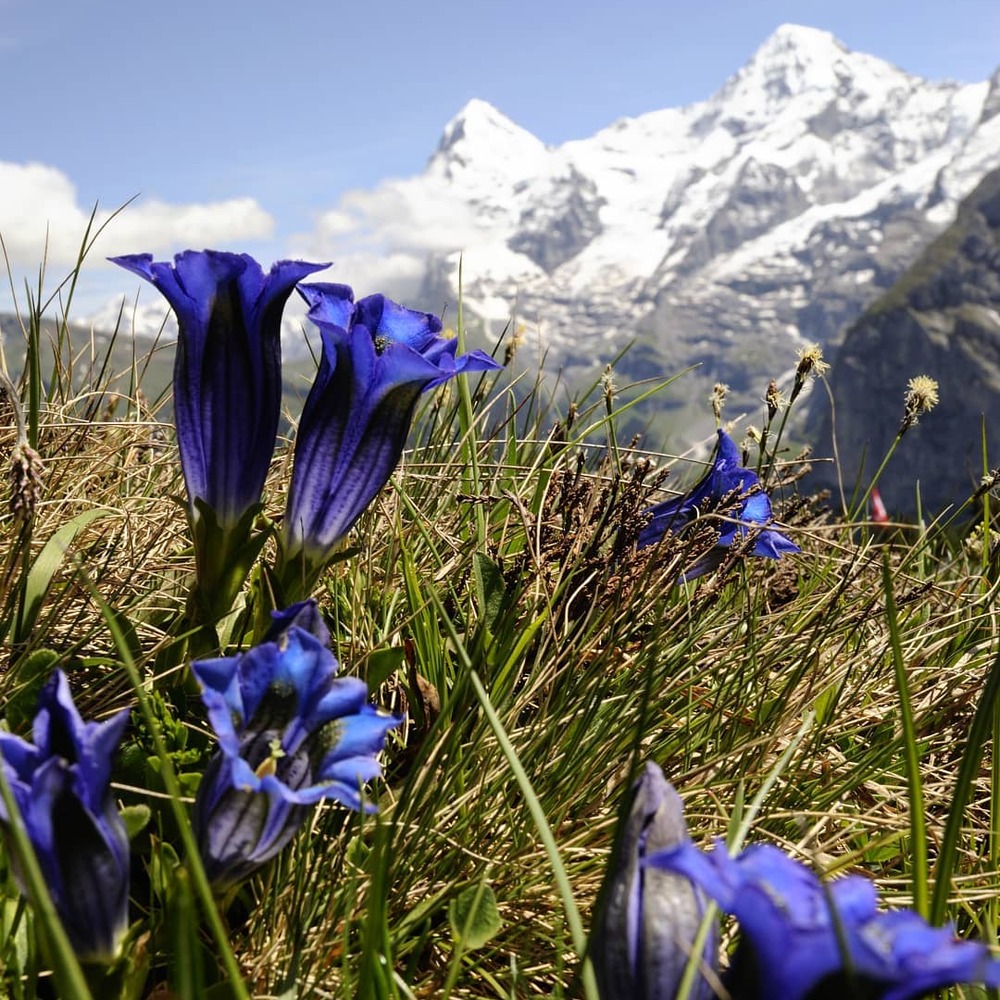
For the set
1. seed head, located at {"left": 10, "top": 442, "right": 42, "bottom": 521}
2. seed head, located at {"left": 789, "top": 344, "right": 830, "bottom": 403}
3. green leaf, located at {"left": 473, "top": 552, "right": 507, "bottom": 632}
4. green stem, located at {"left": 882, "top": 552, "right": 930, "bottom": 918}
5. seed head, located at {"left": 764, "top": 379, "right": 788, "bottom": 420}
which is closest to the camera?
green stem, located at {"left": 882, "top": 552, "right": 930, "bottom": 918}

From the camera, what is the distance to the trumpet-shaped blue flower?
5.77 feet

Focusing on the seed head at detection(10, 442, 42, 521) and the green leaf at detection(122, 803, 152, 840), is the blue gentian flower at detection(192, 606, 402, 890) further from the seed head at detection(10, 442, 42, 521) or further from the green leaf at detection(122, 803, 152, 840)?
the seed head at detection(10, 442, 42, 521)

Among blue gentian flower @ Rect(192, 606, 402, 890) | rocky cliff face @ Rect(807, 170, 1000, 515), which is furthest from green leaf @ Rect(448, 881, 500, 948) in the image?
rocky cliff face @ Rect(807, 170, 1000, 515)

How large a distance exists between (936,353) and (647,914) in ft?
516

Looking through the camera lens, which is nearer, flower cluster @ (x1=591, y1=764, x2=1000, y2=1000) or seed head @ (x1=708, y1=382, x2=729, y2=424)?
flower cluster @ (x1=591, y1=764, x2=1000, y2=1000)

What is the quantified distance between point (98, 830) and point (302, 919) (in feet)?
1.43

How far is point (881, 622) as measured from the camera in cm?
273

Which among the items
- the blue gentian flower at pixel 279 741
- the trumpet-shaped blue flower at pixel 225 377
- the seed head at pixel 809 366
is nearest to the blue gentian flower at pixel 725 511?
the seed head at pixel 809 366

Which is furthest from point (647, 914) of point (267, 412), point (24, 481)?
point (267, 412)

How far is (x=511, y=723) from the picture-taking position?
1928 mm

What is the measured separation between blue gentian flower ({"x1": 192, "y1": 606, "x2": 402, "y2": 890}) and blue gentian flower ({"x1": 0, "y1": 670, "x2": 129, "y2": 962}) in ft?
0.41

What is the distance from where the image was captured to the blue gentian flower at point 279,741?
1248mm

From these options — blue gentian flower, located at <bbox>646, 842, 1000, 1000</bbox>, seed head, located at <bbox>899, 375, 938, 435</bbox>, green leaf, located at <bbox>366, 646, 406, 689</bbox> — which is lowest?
green leaf, located at <bbox>366, 646, 406, 689</bbox>

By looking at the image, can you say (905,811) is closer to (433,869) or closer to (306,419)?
(433,869)
